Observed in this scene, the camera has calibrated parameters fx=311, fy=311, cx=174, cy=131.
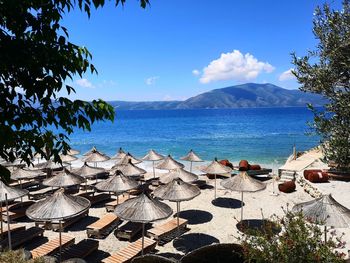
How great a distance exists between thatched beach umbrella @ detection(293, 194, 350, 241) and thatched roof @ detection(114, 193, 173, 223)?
5.44 meters

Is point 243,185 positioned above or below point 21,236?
above

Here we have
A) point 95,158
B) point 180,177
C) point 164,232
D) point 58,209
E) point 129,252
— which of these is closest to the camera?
point 58,209

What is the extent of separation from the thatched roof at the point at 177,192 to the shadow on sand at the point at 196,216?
2.56 m

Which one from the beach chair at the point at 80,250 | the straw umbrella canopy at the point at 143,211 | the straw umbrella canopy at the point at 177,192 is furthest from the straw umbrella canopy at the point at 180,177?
the beach chair at the point at 80,250

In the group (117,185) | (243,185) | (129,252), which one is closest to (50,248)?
(129,252)

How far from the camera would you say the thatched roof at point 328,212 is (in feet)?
37.1

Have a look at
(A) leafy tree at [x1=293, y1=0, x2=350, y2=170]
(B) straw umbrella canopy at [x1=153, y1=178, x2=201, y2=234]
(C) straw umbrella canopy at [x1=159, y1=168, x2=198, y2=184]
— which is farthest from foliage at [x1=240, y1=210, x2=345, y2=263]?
(C) straw umbrella canopy at [x1=159, y1=168, x2=198, y2=184]

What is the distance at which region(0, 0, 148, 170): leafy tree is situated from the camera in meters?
3.78

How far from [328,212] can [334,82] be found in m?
5.03

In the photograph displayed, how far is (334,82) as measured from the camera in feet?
32.0

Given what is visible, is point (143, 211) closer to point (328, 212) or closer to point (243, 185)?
point (243, 185)

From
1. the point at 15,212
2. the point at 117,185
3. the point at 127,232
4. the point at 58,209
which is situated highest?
the point at 58,209

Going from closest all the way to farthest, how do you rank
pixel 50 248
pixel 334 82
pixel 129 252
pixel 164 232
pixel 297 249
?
1. pixel 297 249
2. pixel 334 82
3. pixel 129 252
4. pixel 50 248
5. pixel 164 232

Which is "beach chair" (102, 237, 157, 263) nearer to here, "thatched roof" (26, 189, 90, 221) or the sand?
the sand
